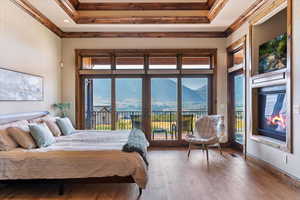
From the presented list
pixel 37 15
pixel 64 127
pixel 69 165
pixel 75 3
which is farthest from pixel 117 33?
pixel 69 165

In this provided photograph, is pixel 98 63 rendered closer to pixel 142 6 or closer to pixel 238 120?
pixel 142 6

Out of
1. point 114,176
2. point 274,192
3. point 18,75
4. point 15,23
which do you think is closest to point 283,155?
point 274,192

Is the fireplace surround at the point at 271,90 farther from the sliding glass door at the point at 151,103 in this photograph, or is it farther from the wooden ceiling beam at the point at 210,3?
the sliding glass door at the point at 151,103

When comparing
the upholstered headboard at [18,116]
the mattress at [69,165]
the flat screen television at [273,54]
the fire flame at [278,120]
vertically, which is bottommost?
the mattress at [69,165]

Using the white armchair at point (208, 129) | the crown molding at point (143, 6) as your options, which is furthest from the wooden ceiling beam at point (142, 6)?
the white armchair at point (208, 129)

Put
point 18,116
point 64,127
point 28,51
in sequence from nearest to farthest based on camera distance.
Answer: point 18,116
point 28,51
point 64,127

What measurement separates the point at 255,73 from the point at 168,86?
2.29m

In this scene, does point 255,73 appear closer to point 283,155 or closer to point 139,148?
point 283,155

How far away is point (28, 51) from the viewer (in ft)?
14.5

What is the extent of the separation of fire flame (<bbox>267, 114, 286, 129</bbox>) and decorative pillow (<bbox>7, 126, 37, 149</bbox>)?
3878mm

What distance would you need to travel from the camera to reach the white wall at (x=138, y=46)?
19.9 feet

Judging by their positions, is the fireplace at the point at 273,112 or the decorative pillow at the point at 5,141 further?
the fireplace at the point at 273,112

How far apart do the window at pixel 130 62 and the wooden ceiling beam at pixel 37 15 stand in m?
1.65

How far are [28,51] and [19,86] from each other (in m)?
0.80
